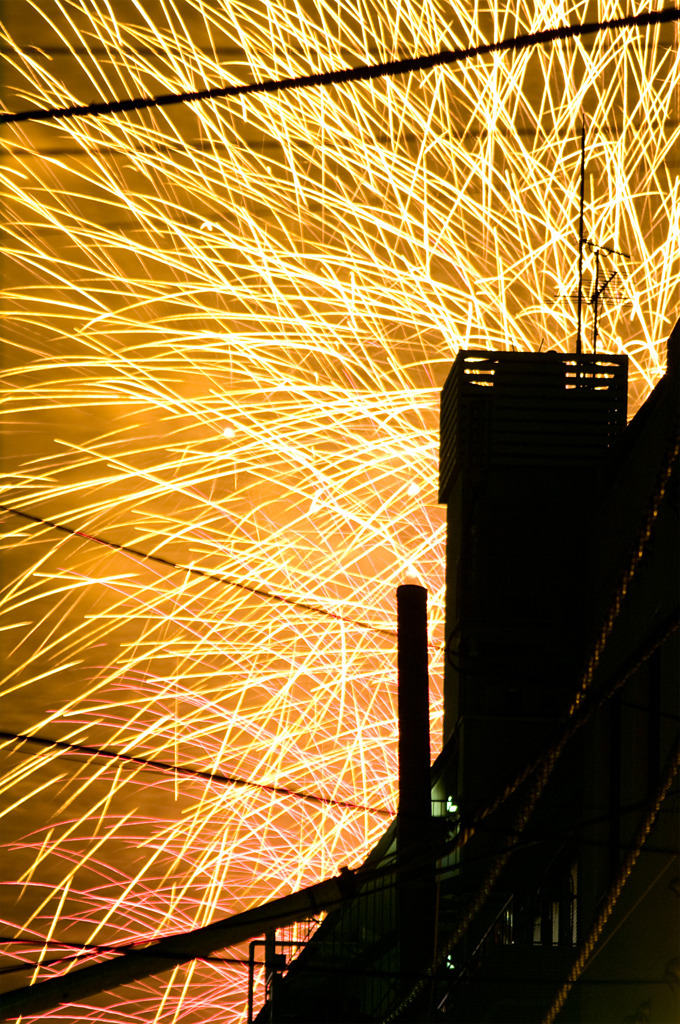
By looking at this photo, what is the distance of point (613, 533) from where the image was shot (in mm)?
11336

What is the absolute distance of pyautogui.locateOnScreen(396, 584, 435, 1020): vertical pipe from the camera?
866 cm

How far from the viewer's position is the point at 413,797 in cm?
893

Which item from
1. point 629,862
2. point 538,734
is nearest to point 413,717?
point 629,862

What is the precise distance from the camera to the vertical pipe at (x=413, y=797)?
866 centimetres

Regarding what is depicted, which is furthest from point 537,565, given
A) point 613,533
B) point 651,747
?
point 651,747

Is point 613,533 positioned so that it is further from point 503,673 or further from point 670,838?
point 670,838

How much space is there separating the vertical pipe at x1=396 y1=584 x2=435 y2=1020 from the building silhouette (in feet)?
0.06

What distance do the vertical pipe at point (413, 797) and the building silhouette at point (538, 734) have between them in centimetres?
2

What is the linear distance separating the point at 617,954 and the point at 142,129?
12.8 metres

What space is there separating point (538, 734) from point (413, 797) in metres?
3.39

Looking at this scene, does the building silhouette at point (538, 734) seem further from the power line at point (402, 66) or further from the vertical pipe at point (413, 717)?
the power line at point (402, 66)

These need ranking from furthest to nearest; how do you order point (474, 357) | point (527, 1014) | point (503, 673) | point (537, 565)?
1. point (474, 357)
2. point (537, 565)
3. point (503, 673)
4. point (527, 1014)

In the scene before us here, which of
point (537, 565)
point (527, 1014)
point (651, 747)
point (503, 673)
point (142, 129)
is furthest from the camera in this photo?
point (142, 129)

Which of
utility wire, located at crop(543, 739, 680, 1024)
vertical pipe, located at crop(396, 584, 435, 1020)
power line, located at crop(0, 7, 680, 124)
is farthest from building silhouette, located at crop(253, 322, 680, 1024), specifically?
power line, located at crop(0, 7, 680, 124)
